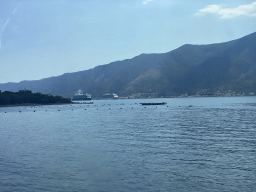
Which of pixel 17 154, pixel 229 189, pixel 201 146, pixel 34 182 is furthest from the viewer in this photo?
pixel 201 146

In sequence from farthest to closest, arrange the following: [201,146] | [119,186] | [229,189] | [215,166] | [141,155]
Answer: [201,146], [141,155], [215,166], [119,186], [229,189]

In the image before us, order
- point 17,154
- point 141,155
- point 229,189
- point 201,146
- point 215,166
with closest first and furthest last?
point 229,189 → point 215,166 → point 141,155 → point 17,154 → point 201,146

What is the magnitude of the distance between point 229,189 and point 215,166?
6.30 meters

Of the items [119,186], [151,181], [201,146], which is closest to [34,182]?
[119,186]

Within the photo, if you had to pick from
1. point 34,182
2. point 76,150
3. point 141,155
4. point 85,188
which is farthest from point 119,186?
point 76,150

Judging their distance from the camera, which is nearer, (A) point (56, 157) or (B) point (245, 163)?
(B) point (245, 163)

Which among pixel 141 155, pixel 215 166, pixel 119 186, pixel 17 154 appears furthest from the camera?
pixel 17 154

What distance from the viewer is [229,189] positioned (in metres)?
19.4

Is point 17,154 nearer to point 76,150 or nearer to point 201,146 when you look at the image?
point 76,150

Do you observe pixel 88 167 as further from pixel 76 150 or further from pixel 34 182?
pixel 76 150

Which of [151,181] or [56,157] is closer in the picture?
[151,181]

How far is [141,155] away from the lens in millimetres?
31188

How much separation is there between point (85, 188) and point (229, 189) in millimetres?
11853

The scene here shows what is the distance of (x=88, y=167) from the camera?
87.5ft
